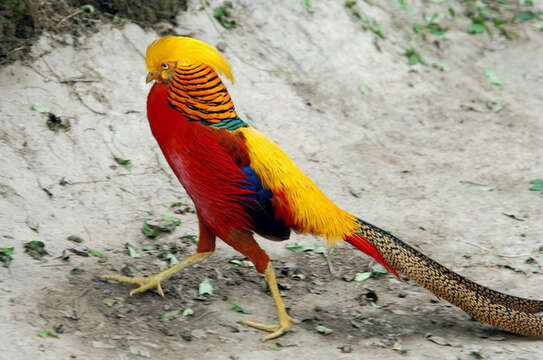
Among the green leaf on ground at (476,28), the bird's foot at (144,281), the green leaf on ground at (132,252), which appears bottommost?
the green leaf on ground at (132,252)

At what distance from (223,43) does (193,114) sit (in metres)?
3.24

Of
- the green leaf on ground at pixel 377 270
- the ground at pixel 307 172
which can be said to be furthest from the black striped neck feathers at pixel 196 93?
the green leaf on ground at pixel 377 270

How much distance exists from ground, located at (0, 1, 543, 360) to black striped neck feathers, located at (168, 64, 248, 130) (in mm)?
1180

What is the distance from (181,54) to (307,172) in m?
2.52

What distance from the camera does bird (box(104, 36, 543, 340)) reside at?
3.26 m

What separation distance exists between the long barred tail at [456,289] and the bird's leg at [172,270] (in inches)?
32.2

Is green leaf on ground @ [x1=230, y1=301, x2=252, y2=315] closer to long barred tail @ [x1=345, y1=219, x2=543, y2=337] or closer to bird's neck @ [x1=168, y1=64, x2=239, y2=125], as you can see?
long barred tail @ [x1=345, y1=219, x2=543, y2=337]

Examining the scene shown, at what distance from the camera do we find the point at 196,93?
10.6 ft

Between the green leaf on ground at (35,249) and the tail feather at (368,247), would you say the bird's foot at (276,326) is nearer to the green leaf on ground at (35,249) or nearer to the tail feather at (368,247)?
the tail feather at (368,247)

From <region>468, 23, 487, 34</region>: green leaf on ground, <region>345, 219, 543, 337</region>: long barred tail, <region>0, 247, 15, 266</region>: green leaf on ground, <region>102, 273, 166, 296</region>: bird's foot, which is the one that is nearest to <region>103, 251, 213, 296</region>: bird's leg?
<region>102, 273, 166, 296</region>: bird's foot

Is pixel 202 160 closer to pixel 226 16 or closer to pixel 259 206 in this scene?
pixel 259 206

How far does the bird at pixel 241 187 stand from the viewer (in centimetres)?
326

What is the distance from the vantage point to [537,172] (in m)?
A: 5.81

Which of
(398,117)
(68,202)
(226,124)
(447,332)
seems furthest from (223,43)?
(447,332)
